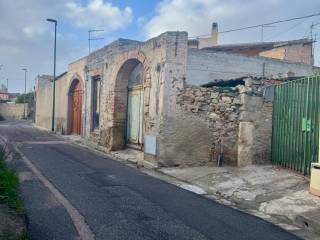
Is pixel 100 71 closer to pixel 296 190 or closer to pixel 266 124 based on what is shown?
pixel 266 124

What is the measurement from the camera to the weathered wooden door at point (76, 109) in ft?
81.0

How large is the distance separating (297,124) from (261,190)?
243 cm

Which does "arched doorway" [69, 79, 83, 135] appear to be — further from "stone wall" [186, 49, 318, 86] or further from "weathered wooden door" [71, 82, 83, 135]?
"stone wall" [186, 49, 318, 86]

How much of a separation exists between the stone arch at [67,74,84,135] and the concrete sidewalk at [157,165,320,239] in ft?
43.4

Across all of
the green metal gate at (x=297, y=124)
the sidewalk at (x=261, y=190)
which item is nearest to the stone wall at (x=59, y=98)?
the sidewalk at (x=261, y=190)

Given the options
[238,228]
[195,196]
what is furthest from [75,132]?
[238,228]

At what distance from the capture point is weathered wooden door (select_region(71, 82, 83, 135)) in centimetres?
2469

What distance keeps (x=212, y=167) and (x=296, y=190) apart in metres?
3.78

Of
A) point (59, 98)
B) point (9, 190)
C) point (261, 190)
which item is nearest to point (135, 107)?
point (261, 190)

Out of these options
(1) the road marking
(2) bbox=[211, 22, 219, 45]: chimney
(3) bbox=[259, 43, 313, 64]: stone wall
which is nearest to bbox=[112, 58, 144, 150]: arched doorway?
(1) the road marking

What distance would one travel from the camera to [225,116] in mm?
12656

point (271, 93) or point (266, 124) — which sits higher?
point (271, 93)

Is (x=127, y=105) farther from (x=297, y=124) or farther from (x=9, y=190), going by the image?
(x=9, y=190)

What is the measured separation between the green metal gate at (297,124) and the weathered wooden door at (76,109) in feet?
49.2
